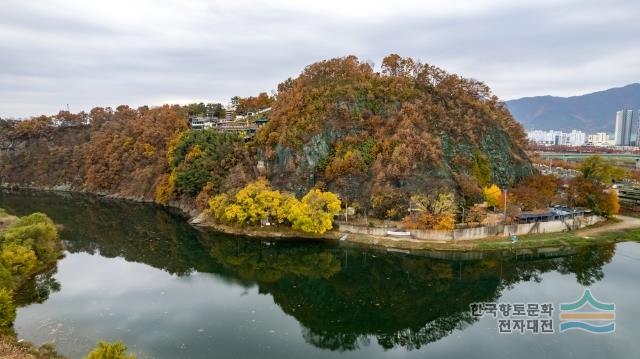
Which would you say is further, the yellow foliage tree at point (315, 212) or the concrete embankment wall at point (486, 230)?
the yellow foliage tree at point (315, 212)

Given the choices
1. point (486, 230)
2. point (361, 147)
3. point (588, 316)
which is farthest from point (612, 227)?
point (361, 147)

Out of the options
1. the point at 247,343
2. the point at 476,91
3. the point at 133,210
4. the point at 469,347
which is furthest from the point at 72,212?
the point at 476,91

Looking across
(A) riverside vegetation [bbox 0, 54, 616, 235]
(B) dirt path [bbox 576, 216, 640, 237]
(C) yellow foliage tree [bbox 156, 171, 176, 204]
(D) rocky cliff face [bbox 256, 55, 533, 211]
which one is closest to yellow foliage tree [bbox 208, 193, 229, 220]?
(A) riverside vegetation [bbox 0, 54, 616, 235]

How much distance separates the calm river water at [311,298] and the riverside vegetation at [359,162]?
206 inches

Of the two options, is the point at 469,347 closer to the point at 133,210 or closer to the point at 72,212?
the point at 133,210

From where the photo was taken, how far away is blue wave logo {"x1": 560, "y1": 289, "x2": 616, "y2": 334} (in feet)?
73.6

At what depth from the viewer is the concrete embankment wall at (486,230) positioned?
37.2m

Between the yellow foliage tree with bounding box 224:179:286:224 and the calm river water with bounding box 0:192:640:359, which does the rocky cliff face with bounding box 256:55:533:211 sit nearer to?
the yellow foliage tree with bounding box 224:179:286:224

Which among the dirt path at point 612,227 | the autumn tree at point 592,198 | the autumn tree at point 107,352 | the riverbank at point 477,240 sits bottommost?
the riverbank at point 477,240

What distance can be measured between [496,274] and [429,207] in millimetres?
9770

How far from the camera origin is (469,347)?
810 inches

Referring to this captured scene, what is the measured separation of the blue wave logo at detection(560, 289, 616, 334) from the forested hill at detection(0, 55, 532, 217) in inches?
689

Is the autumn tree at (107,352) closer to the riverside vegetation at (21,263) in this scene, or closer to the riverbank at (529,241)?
the riverside vegetation at (21,263)

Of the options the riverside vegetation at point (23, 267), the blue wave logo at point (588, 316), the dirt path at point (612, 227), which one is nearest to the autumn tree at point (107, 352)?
the riverside vegetation at point (23, 267)
